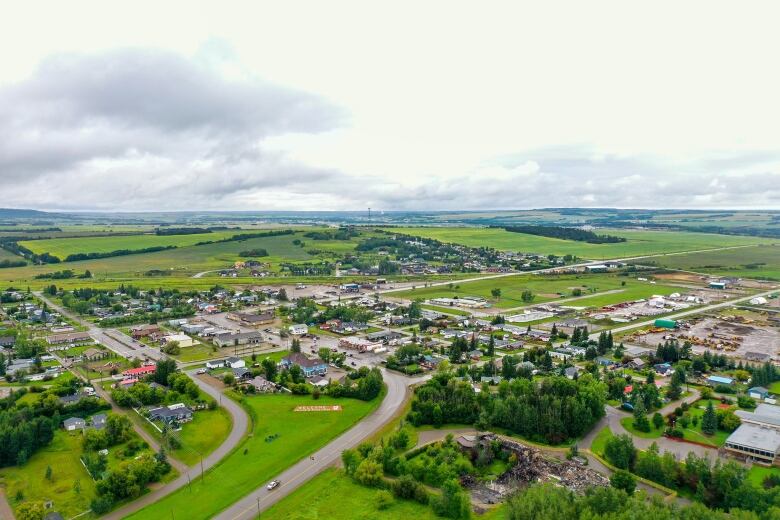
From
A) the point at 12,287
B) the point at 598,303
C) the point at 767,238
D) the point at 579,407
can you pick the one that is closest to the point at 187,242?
the point at 12,287

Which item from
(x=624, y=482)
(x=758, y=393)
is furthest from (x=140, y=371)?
(x=758, y=393)

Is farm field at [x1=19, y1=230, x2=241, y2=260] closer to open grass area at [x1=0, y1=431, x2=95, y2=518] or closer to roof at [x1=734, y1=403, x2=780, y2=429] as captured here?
open grass area at [x1=0, y1=431, x2=95, y2=518]

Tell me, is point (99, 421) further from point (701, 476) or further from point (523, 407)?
point (701, 476)

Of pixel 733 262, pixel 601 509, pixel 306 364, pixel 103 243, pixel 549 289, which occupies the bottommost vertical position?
pixel 306 364

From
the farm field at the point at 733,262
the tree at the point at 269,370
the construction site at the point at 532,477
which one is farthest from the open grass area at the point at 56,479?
the farm field at the point at 733,262

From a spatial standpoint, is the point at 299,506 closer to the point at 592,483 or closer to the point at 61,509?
the point at 61,509
